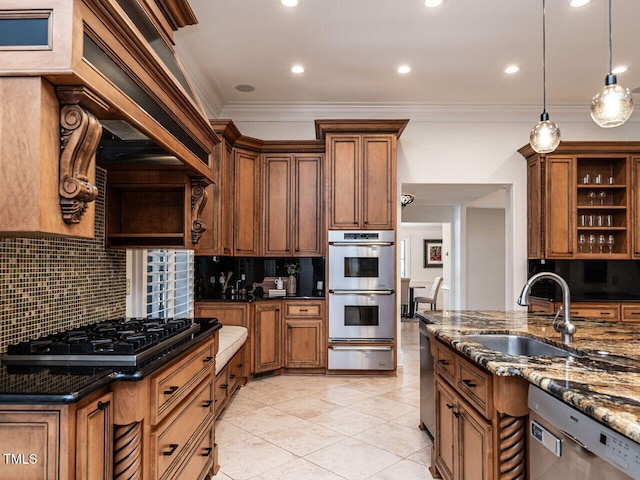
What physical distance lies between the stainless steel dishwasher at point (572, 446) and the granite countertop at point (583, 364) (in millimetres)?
34

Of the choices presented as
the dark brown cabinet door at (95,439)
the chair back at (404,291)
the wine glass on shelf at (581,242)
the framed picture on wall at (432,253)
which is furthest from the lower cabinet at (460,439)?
the framed picture on wall at (432,253)

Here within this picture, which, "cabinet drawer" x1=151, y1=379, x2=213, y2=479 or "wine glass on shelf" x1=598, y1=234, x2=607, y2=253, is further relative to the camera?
"wine glass on shelf" x1=598, y1=234, x2=607, y2=253

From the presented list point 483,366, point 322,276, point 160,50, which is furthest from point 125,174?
point 322,276

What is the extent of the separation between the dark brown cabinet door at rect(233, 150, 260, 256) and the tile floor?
1.50 meters

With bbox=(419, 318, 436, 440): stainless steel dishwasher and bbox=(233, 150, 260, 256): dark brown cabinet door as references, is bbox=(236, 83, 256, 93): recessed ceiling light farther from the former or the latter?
bbox=(419, 318, 436, 440): stainless steel dishwasher

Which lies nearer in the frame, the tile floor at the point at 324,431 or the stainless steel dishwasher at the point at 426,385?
the tile floor at the point at 324,431

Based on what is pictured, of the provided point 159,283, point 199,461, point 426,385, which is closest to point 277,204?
point 159,283

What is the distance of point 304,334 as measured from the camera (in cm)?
479

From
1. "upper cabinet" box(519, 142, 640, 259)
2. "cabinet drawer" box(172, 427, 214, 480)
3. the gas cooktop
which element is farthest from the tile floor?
"upper cabinet" box(519, 142, 640, 259)

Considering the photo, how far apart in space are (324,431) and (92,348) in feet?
7.06

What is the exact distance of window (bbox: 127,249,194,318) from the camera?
2.95 metres

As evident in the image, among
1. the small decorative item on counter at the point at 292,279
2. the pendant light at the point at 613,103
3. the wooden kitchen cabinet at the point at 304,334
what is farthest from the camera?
the small decorative item on counter at the point at 292,279

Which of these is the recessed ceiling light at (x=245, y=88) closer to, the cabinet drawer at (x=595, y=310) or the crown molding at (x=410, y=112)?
the crown molding at (x=410, y=112)

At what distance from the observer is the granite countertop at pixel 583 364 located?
3.71 ft
